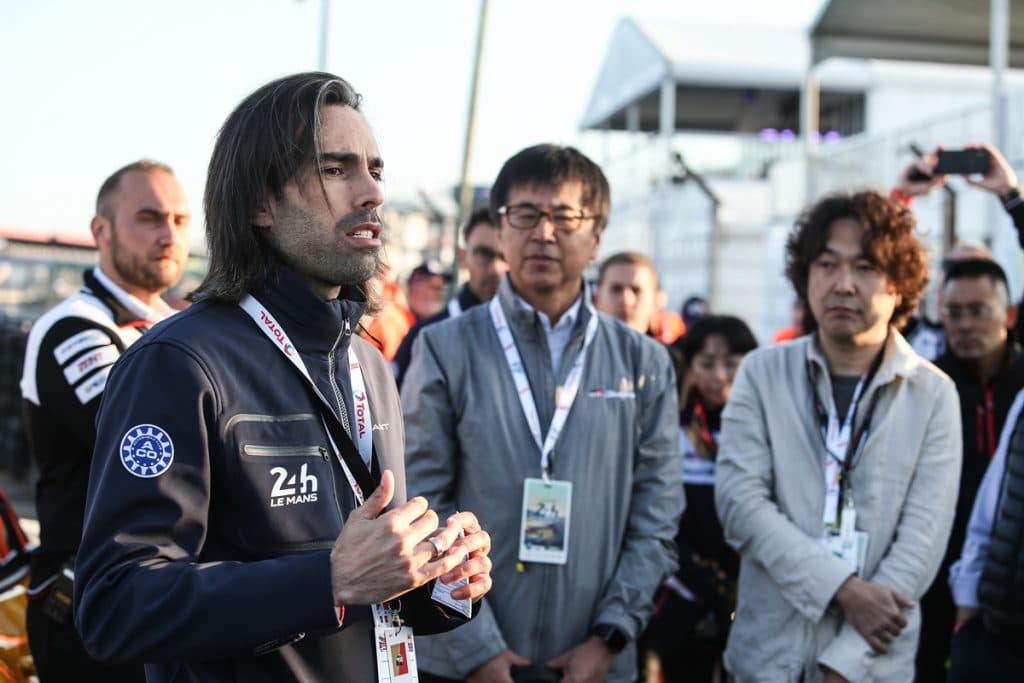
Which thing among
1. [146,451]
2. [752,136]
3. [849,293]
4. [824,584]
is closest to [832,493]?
[824,584]

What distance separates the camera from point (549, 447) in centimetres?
304

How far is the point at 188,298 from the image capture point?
1.92 m

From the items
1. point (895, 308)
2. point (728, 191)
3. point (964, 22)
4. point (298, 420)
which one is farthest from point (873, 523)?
point (728, 191)

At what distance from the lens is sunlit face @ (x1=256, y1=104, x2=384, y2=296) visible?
1.84 m

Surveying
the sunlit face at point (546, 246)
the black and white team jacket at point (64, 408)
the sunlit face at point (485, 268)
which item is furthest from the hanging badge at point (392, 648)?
the sunlit face at point (485, 268)

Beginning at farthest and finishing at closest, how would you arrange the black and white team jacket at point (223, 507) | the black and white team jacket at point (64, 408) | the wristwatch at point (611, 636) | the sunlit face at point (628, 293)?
the sunlit face at point (628, 293)
the wristwatch at point (611, 636)
the black and white team jacket at point (64, 408)
the black and white team jacket at point (223, 507)

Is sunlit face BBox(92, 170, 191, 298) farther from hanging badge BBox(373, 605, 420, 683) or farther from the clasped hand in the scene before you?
the clasped hand

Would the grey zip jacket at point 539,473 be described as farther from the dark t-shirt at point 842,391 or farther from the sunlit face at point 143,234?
the sunlit face at point 143,234

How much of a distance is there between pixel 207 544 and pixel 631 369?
6.14ft

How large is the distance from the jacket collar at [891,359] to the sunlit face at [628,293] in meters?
2.04

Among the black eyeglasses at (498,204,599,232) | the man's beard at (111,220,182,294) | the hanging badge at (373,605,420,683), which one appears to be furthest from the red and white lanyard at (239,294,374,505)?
the man's beard at (111,220,182,294)

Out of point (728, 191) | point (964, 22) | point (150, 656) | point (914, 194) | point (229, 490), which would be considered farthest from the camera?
point (728, 191)

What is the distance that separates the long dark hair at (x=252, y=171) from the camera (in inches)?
71.2

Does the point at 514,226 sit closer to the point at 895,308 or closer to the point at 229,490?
the point at 895,308
